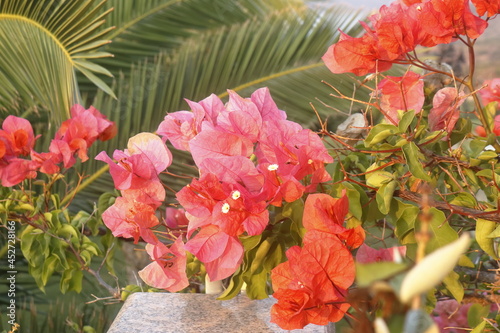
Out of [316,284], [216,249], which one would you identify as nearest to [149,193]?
[216,249]

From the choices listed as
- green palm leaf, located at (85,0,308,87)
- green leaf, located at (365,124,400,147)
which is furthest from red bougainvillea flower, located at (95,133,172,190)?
green palm leaf, located at (85,0,308,87)

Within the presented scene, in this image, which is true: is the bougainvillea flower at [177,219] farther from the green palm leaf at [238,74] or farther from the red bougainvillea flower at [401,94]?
the green palm leaf at [238,74]

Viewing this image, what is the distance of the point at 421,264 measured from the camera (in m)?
0.15

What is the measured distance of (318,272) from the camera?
0.49 meters

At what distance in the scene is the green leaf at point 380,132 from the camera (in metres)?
0.55

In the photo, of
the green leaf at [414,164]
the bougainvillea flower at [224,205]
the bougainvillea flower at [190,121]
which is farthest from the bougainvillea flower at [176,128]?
the green leaf at [414,164]

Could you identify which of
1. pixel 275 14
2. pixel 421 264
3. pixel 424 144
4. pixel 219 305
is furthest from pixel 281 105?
pixel 421 264

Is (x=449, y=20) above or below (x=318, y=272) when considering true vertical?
above

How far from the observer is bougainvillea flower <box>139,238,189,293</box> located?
638mm

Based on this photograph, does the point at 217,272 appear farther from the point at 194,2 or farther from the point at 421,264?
the point at 194,2

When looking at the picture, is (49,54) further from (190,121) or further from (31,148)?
(190,121)

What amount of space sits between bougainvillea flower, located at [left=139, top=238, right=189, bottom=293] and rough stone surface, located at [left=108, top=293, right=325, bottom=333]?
0.20 feet

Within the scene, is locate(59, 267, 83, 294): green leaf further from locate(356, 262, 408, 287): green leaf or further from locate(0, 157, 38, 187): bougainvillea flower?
locate(356, 262, 408, 287): green leaf

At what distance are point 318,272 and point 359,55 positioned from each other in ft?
0.80
